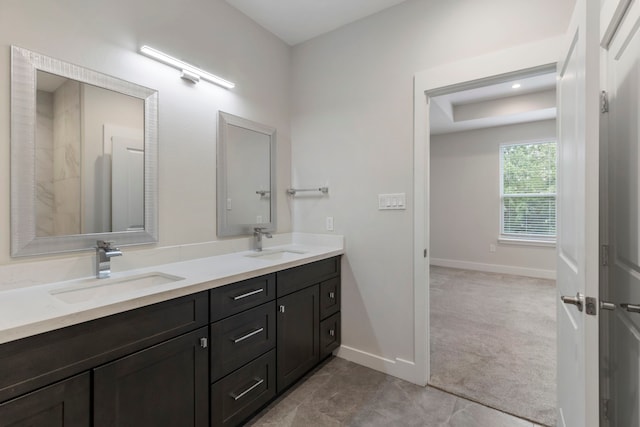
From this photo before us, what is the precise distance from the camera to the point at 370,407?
183 cm

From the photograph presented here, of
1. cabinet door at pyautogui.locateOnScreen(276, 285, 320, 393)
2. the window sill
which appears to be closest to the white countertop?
cabinet door at pyautogui.locateOnScreen(276, 285, 320, 393)

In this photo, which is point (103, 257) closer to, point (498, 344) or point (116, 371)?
point (116, 371)

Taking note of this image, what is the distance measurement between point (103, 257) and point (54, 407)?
703 mm

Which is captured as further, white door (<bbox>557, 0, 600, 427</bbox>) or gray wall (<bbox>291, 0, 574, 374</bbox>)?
gray wall (<bbox>291, 0, 574, 374</bbox>)

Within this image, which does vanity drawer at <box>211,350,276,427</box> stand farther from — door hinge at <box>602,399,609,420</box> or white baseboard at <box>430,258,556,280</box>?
white baseboard at <box>430,258,556,280</box>

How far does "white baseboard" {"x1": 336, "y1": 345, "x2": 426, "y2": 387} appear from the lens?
6.90ft

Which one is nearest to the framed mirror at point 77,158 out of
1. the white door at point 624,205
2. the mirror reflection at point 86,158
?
the mirror reflection at point 86,158

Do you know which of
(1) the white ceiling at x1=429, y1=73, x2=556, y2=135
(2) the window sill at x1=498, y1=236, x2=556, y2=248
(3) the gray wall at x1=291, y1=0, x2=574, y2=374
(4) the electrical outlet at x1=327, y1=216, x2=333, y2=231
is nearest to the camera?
(3) the gray wall at x1=291, y1=0, x2=574, y2=374

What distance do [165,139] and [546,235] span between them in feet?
18.2

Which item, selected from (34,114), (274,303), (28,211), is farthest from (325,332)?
(34,114)

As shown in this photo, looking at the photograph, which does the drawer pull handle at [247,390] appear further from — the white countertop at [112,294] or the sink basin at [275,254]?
the sink basin at [275,254]

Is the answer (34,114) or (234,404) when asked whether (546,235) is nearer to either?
(234,404)

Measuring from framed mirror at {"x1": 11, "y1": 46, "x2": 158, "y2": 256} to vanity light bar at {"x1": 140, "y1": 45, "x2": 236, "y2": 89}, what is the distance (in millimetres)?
201

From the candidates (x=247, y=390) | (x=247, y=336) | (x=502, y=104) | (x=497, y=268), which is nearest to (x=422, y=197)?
(x=247, y=336)
